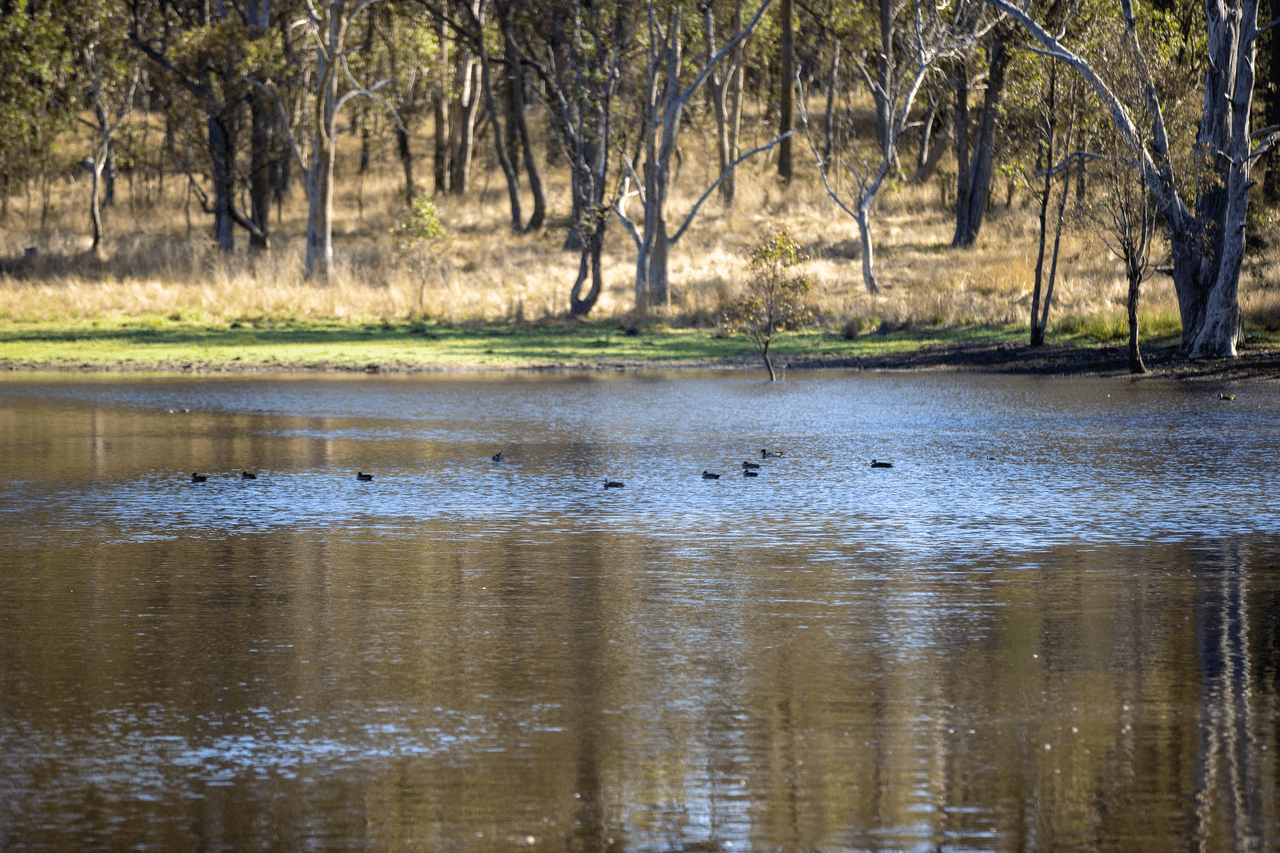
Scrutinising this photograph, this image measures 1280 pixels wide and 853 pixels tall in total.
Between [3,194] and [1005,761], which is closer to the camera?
[1005,761]

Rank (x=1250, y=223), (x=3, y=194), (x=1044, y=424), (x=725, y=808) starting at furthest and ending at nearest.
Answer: (x=3, y=194) < (x=1250, y=223) < (x=1044, y=424) < (x=725, y=808)

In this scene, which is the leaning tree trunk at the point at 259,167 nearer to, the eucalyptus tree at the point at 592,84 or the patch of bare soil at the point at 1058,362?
the eucalyptus tree at the point at 592,84

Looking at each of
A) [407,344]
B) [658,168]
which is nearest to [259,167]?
[658,168]

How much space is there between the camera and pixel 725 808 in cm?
519

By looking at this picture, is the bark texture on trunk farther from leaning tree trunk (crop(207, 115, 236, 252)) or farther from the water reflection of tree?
the water reflection of tree

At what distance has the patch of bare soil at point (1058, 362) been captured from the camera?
27.4 m

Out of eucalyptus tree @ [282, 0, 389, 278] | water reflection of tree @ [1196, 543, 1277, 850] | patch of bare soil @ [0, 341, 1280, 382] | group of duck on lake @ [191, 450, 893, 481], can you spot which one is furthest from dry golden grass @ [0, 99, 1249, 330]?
water reflection of tree @ [1196, 543, 1277, 850]

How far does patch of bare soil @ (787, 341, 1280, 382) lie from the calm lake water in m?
11.9

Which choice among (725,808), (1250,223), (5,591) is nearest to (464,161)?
(1250,223)

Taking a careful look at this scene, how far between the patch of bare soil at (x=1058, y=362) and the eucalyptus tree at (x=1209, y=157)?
2.75 ft

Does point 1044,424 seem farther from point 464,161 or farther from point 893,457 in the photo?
point 464,161

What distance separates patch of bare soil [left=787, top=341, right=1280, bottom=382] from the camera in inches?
1078

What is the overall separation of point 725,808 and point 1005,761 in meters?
1.19

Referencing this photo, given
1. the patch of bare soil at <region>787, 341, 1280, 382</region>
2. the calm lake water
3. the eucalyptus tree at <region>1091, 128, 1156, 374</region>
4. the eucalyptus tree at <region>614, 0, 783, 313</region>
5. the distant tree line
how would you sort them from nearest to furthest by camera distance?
1. the calm lake water
2. the eucalyptus tree at <region>1091, 128, 1156, 374</region>
3. the patch of bare soil at <region>787, 341, 1280, 382</region>
4. the distant tree line
5. the eucalyptus tree at <region>614, 0, 783, 313</region>
